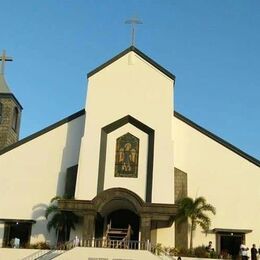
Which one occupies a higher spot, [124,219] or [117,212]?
[117,212]

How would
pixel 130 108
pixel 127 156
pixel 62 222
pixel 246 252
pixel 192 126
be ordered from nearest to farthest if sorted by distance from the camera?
pixel 246 252
pixel 62 222
pixel 127 156
pixel 130 108
pixel 192 126

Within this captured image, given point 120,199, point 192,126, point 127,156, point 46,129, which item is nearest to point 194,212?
point 120,199

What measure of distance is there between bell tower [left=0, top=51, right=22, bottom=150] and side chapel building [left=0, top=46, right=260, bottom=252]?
635cm

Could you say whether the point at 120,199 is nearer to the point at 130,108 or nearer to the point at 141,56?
the point at 130,108

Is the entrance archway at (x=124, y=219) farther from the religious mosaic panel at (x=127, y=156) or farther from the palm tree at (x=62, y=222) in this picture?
the religious mosaic panel at (x=127, y=156)

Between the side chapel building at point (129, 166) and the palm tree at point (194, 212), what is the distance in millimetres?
507

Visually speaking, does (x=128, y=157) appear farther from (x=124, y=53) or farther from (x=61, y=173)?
(x=124, y=53)

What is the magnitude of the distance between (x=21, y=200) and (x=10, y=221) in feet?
4.69

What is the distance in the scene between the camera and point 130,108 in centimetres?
3247

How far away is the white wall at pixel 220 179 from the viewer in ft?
103

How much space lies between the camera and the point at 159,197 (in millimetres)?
29766

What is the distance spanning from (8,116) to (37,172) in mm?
8802

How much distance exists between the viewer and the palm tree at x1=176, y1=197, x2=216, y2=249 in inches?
1187

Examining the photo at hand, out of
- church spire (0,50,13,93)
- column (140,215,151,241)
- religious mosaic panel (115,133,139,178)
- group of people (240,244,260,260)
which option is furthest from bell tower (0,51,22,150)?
group of people (240,244,260,260)
